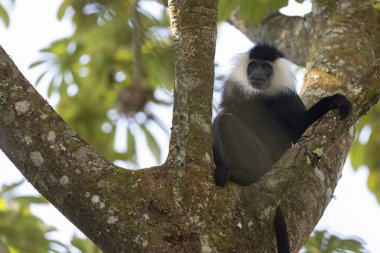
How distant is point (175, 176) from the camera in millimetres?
2717

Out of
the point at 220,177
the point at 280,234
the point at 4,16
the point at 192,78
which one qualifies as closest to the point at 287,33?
the point at 4,16

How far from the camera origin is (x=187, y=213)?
258 cm

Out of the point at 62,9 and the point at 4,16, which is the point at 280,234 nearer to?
the point at 4,16

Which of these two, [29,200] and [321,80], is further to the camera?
[29,200]

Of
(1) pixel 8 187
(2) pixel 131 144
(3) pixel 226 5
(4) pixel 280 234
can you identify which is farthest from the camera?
(2) pixel 131 144

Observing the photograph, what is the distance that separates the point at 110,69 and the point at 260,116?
9.30 ft

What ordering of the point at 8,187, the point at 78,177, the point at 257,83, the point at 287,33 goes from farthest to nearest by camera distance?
the point at 287,33, the point at 257,83, the point at 8,187, the point at 78,177

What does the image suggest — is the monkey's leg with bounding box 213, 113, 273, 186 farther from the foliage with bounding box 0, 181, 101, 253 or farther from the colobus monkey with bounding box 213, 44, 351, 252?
the foliage with bounding box 0, 181, 101, 253

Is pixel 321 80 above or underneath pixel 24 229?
above

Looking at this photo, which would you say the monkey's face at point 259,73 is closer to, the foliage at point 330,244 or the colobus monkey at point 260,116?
the colobus monkey at point 260,116

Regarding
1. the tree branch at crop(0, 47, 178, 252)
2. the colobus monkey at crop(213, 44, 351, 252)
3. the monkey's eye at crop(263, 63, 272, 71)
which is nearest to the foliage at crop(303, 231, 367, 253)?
the colobus monkey at crop(213, 44, 351, 252)

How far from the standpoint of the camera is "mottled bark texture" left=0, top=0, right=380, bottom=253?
255 cm

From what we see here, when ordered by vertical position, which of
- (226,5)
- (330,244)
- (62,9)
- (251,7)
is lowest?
(330,244)

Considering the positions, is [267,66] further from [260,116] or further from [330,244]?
[330,244]
